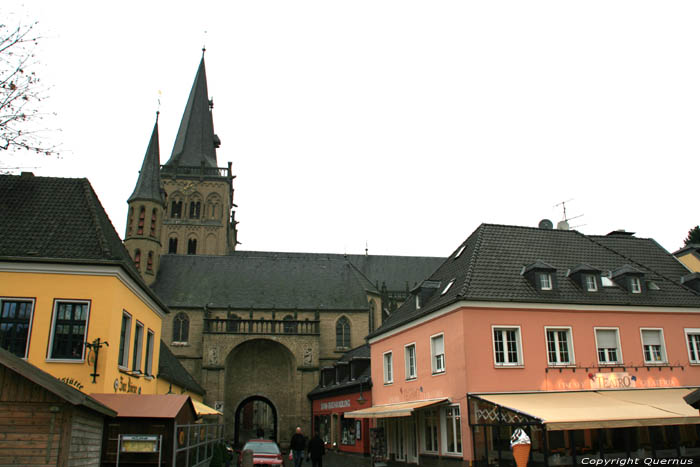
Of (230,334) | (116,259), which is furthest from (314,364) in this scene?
(116,259)

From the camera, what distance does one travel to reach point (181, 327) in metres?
43.6

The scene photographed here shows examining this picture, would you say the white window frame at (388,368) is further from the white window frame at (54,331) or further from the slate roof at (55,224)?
the white window frame at (54,331)

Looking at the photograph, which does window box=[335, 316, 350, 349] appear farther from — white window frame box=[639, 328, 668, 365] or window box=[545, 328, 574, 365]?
white window frame box=[639, 328, 668, 365]

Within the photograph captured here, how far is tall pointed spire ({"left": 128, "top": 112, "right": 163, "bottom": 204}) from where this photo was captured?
4594 centimetres

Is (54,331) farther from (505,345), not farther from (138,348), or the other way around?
(505,345)

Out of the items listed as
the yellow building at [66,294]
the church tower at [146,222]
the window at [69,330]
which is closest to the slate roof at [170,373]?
the yellow building at [66,294]

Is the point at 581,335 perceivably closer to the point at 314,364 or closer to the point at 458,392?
the point at 458,392

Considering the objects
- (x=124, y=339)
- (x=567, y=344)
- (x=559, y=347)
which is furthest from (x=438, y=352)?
(x=124, y=339)

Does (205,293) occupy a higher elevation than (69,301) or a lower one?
higher

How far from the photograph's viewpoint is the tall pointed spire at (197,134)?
6488cm

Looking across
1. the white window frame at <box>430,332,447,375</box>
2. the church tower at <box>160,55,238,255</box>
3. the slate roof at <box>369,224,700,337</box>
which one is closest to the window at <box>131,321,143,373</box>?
the slate roof at <box>369,224,700,337</box>

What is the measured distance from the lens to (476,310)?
2027cm

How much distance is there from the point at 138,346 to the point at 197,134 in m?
49.6

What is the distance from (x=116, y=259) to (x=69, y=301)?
162 cm
